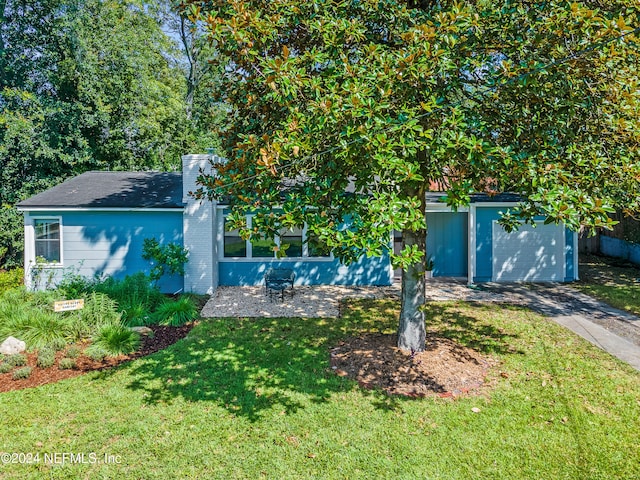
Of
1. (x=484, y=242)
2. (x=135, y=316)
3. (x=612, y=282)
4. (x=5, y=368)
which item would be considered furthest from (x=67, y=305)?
(x=612, y=282)

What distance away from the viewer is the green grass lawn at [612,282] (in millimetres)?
9875

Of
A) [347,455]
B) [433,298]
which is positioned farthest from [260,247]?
[347,455]

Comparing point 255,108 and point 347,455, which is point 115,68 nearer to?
point 255,108

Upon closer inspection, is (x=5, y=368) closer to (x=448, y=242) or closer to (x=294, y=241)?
(x=294, y=241)

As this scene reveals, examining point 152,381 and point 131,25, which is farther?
point 131,25

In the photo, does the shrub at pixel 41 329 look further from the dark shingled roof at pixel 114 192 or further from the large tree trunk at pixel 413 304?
the large tree trunk at pixel 413 304

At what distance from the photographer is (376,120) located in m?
3.79

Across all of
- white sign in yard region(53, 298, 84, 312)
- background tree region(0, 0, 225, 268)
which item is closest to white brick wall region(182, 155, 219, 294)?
white sign in yard region(53, 298, 84, 312)

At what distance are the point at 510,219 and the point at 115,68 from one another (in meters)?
17.0

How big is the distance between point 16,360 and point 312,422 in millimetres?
4968

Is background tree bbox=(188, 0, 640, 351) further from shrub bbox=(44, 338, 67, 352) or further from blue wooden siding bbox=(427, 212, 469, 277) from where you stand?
blue wooden siding bbox=(427, 212, 469, 277)

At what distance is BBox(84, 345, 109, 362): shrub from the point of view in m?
6.29

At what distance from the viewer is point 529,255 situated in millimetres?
12578

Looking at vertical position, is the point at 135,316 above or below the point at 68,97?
below
